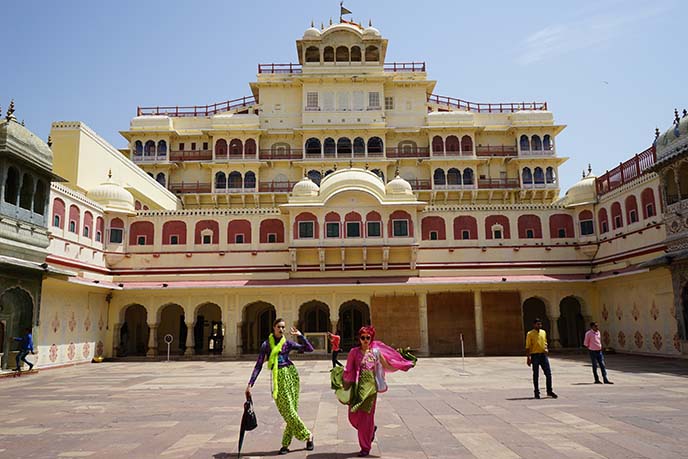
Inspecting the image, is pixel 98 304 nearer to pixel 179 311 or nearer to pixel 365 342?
pixel 179 311

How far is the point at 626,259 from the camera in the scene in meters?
26.2

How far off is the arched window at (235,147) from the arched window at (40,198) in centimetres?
2145

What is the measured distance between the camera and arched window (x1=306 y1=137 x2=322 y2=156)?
140 ft

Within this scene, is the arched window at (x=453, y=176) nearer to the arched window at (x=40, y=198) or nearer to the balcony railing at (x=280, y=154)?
the balcony railing at (x=280, y=154)

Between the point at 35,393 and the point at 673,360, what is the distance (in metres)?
21.9

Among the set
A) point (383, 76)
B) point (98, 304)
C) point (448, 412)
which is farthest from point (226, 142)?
point (448, 412)

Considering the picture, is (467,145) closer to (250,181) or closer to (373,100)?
(373,100)

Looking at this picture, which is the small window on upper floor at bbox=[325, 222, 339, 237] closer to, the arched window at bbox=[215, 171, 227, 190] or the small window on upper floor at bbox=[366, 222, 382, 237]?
the small window on upper floor at bbox=[366, 222, 382, 237]

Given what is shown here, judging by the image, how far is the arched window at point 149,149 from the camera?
43188mm

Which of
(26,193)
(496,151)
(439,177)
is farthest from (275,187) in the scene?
(26,193)

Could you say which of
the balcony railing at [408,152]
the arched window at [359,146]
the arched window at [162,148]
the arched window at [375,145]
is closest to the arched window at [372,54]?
the arched window at [375,145]

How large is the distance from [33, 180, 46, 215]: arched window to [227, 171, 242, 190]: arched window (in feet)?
68.4

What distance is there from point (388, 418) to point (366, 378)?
3.02 m

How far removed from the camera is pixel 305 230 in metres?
29.4
